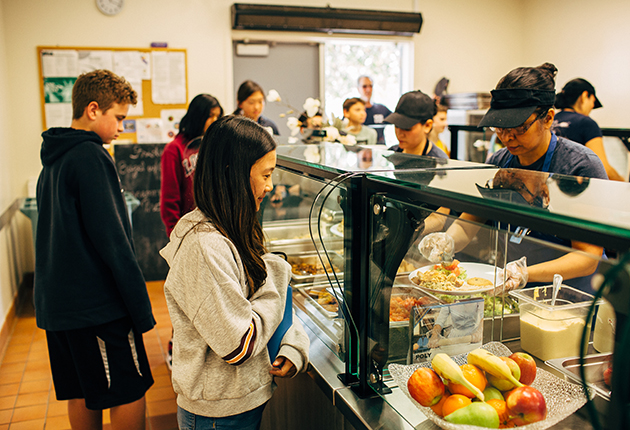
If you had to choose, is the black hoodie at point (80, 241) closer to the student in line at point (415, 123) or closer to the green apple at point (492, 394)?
the green apple at point (492, 394)

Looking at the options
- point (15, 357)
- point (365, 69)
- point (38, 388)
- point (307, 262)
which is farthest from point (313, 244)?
point (365, 69)

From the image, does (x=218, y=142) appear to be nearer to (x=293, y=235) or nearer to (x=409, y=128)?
(x=293, y=235)

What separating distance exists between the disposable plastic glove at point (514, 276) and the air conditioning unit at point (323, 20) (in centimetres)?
490

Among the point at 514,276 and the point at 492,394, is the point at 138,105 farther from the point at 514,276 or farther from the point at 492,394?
the point at 492,394

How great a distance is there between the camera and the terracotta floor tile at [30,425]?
2574 mm

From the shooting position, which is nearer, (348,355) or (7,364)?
(348,355)

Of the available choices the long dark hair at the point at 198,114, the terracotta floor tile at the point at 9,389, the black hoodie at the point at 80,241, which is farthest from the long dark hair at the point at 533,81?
the terracotta floor tile at the point at 9,389

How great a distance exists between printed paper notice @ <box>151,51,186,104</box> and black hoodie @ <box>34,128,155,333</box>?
11.5 ft

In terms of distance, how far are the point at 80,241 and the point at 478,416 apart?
1483 millimetres

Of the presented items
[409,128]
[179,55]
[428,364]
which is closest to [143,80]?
[179,55]

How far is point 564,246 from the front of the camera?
796mm

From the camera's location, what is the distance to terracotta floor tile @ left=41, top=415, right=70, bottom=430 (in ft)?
8.51

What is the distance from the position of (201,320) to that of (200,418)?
1.00 feet

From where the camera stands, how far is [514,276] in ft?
3.32
